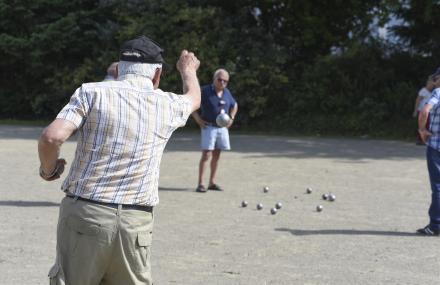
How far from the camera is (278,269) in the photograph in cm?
622

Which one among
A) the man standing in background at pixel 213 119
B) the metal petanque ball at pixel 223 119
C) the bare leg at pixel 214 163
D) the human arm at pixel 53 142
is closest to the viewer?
the human arm at pixel 53 142

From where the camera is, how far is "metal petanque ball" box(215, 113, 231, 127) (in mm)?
10711

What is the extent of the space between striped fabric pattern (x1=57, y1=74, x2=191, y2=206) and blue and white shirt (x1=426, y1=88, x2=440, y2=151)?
4712 millimetres

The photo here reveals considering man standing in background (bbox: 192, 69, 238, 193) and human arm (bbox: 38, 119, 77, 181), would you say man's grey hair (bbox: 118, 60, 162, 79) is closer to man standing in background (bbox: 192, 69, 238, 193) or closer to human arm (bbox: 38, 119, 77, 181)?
human arm (bbox: 38, 119, 77, 181)

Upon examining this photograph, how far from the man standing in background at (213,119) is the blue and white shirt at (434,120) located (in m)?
3.70

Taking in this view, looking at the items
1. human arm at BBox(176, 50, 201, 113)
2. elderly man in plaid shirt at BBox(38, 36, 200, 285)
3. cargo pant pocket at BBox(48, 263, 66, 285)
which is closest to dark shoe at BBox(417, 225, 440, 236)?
human arm at BBox(176, 50, 201, 113)

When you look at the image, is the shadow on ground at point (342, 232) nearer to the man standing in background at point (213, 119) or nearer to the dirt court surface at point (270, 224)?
the dirt court surface at point (270, 224)

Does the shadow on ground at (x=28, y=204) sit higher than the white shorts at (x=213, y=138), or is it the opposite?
the white shorts at (x=213, y=138)

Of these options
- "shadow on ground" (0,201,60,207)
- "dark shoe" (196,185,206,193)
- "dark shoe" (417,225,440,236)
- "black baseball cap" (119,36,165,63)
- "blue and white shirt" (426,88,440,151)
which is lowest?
"shadow on ground" (0,201,60,207)

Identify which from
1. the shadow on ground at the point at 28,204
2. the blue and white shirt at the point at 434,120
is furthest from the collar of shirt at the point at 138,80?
the shadow on ground at the point at 28,204

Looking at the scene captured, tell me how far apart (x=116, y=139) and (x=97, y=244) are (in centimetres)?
54

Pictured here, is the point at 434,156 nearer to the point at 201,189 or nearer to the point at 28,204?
the point at 201,189

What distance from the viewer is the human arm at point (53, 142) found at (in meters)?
3.34

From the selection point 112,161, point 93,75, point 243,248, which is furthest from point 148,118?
point 93,75
